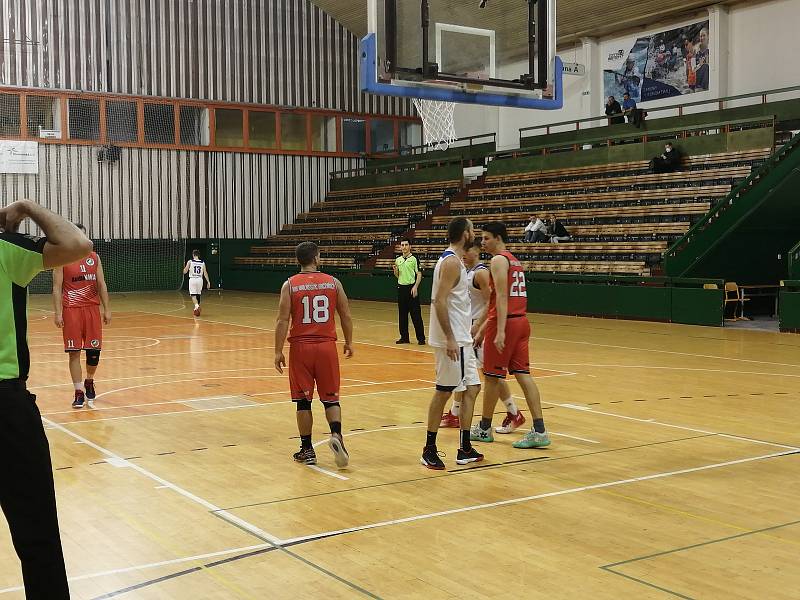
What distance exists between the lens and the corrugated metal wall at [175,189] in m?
31.9

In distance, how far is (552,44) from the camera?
13.0m

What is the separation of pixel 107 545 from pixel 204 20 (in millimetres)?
31154

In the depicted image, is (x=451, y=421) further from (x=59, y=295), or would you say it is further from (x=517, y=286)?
(x=59, y=295)

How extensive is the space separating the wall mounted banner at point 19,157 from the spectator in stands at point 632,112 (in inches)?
765

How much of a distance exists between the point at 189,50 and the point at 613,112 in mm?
15854

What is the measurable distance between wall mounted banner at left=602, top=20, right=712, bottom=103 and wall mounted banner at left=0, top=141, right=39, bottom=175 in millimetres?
19080

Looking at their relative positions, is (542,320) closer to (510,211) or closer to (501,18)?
(510,211)

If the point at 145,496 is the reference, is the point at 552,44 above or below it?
above

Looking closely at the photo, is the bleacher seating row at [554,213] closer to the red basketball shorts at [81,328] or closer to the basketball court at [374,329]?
the basketball court at [374,329]

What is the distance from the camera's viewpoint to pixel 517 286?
26.0 feet

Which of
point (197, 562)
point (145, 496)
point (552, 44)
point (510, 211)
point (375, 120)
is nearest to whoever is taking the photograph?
point (197, 562)

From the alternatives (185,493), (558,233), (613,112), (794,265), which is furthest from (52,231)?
(613,112)

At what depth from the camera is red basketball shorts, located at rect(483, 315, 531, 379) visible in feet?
25.8

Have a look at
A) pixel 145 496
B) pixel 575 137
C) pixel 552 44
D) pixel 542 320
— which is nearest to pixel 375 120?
pixel 575 137
